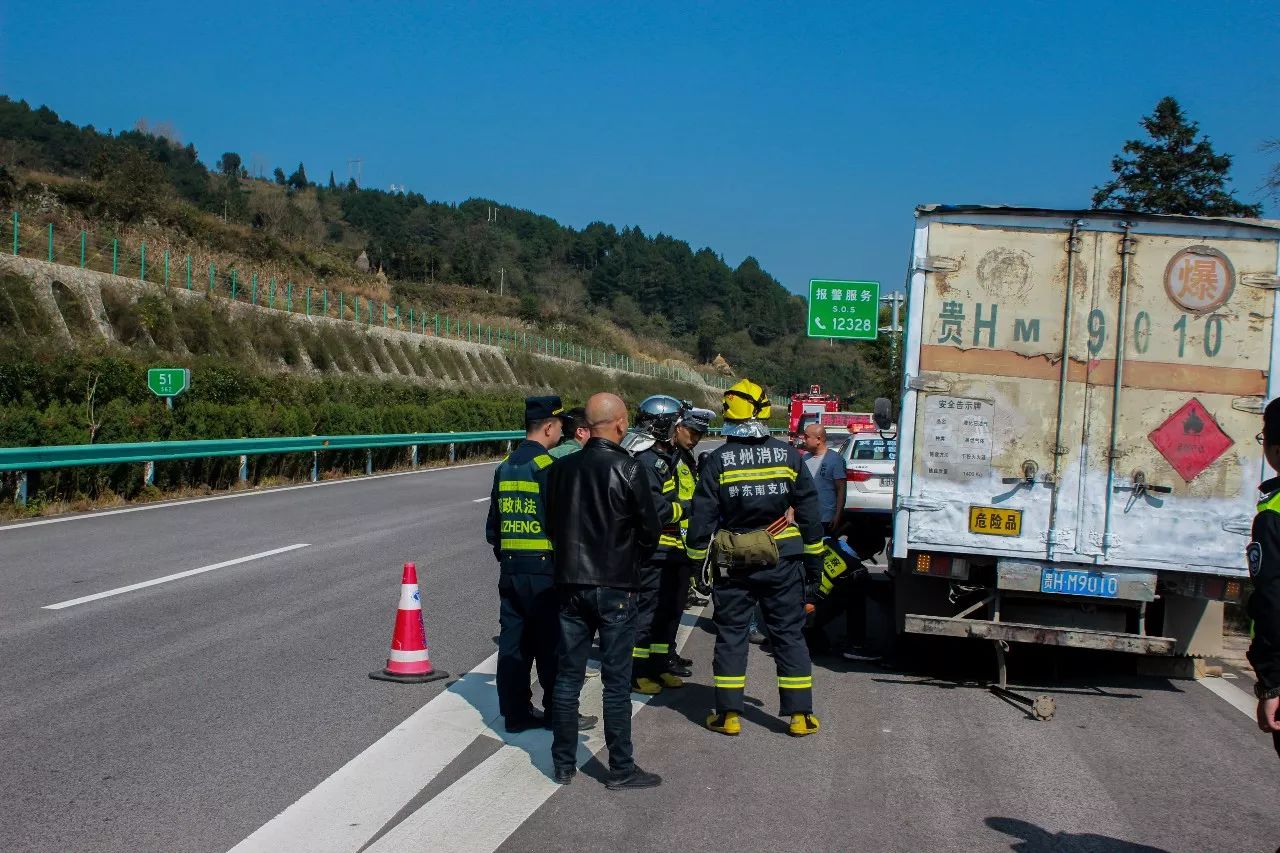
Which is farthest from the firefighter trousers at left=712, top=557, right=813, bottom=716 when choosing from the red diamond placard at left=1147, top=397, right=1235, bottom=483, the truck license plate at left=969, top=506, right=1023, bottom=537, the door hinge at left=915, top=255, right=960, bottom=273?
the red diamond placard at left=1147, top=397, right=1235, bottom=483

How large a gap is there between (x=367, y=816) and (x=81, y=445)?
44.0 ft

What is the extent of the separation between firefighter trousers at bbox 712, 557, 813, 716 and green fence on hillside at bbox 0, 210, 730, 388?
28.3m

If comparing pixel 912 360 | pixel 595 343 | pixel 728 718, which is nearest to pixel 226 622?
pixel 728 718

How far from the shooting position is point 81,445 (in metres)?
16.8

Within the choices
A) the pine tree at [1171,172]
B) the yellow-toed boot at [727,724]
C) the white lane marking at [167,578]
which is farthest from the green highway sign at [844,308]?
the yellow-toed boot at [727,724]

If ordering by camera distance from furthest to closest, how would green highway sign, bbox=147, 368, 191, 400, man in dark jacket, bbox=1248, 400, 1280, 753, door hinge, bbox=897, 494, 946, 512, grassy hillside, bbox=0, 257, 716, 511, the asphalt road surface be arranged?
green highway sign, bbox=147, 368, 191, 400, grassy hillside, bbox=0, 257, 716, 511, door hinge, bbox=897, 494, 946, 512, the asphalt road surface, man in dark jacket, bbox=1248, 400, 1280, 753

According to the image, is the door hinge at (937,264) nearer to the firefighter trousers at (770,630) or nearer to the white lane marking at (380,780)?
the firefighter trousers at (770,630)

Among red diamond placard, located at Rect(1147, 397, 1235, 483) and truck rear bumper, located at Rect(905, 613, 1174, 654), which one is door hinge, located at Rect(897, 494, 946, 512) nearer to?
truck rear bumper, located at Rect(905, 613, 1174, 654)

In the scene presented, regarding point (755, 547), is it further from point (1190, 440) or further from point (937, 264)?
point (1190, 440)

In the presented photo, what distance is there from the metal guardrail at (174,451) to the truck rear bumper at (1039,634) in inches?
480

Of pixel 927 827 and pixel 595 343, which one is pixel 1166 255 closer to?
pixel 927 827

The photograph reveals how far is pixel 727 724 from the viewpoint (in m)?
6.72

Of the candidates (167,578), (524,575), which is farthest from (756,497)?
(167,578)

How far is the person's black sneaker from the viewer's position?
5.63 m
